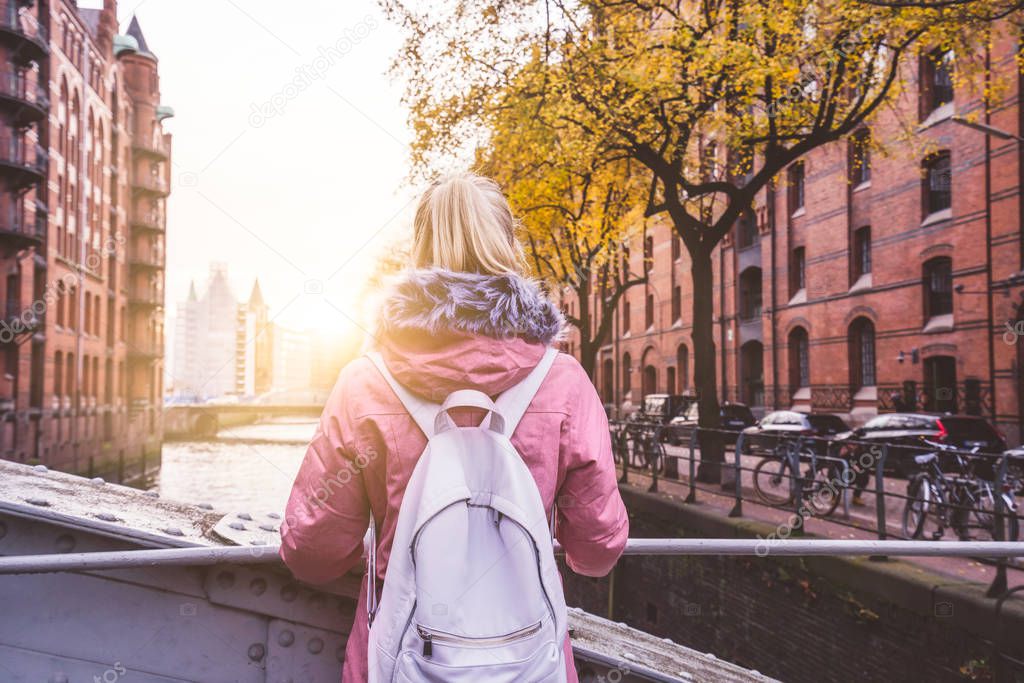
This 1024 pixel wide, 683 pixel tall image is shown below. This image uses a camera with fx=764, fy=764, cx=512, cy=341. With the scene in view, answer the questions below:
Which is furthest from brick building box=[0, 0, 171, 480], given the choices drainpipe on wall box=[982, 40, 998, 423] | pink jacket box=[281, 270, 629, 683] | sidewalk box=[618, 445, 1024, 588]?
drainpipe on wall box=[982, 40, 998, 423]

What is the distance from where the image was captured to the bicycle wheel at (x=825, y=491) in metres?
8.64

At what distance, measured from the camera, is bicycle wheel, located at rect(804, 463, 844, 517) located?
8640mm

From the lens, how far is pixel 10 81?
1011 inches

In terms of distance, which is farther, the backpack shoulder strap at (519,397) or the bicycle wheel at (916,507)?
the bicycle wheel at (916,507)

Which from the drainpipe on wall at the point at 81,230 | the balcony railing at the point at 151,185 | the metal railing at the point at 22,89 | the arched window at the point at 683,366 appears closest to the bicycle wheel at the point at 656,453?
the arched window at the point at 683,366

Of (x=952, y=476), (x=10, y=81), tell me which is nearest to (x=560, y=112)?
(x=952, y=476)

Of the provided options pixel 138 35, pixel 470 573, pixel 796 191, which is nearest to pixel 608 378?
pixel 796 191

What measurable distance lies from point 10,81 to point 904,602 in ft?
98.4

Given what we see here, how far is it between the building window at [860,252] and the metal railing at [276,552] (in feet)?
77.1

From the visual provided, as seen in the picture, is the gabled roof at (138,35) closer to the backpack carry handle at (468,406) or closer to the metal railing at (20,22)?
the metal railing at (20,22)

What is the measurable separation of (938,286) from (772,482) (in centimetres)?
1322

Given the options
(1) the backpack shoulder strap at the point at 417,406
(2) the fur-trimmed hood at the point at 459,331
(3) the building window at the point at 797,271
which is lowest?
(1) the backpack shoulder strap at the point at 417,406

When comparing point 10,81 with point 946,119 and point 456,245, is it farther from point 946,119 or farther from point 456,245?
point 456,245

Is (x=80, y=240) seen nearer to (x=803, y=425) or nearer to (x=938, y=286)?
(x=803, y=425)
